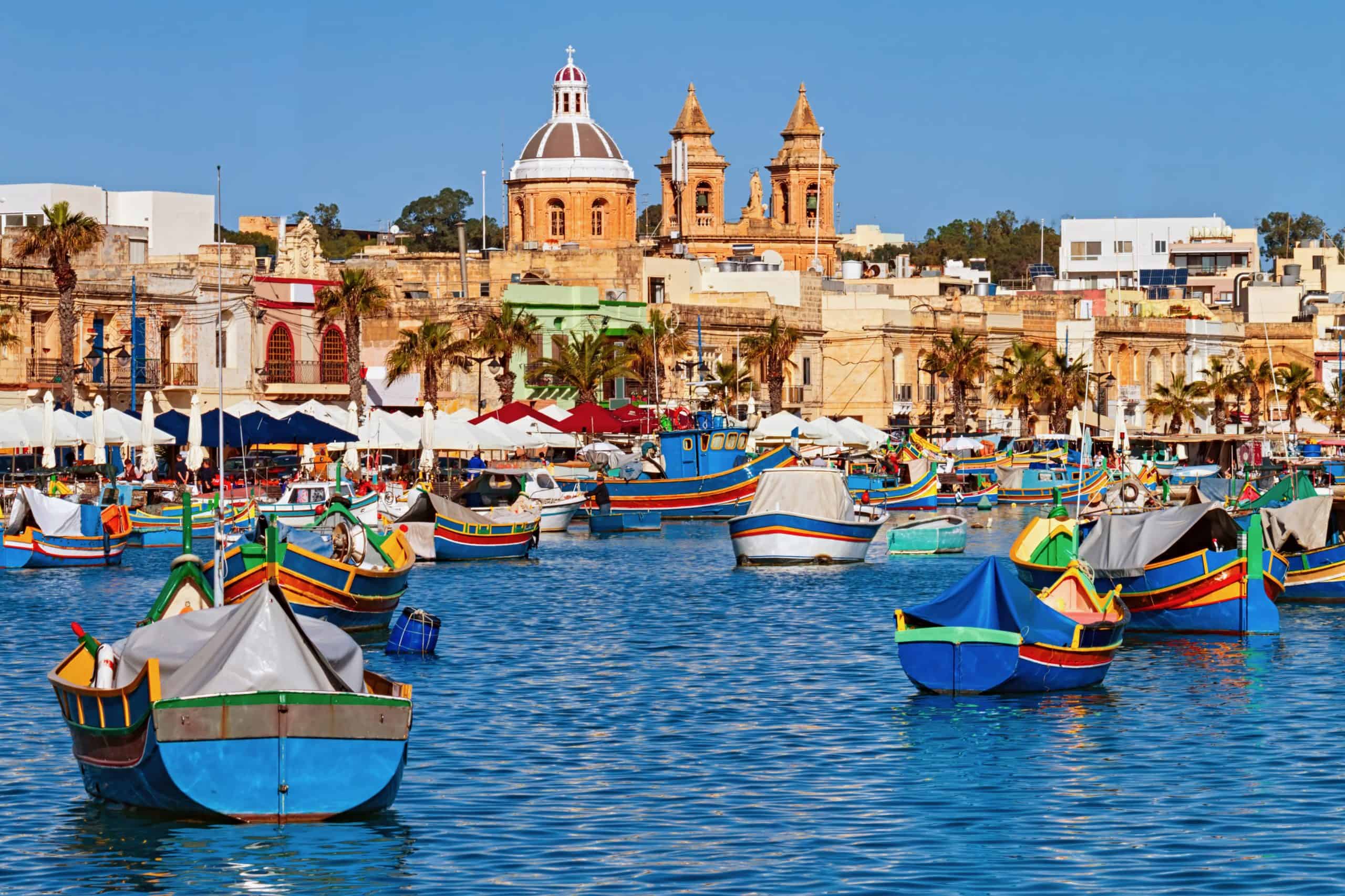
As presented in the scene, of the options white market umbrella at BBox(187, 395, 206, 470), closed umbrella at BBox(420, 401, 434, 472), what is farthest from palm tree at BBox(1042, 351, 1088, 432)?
white market umbrella at BBox(187, 395, 206, 470)

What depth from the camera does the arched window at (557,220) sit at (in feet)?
411

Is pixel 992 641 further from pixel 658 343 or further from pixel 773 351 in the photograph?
pixel 773 351

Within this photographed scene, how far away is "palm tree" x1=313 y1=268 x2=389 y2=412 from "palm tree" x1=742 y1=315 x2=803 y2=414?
22839 millimetres

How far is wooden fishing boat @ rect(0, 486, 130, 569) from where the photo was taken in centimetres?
5288

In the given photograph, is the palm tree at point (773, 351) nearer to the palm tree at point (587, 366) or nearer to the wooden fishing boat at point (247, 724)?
the palm tree at point (587, 366)

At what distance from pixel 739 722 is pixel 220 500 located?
7722 mm

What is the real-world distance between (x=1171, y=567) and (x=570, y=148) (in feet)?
302

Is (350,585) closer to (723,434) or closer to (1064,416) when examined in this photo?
→ (723,434)

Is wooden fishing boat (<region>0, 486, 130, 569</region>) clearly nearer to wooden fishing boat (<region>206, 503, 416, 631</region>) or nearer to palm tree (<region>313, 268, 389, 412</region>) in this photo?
wooden fishing boat (<region>206, 503, 416, 631</region>)

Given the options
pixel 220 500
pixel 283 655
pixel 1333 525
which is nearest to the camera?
pixel 283 655

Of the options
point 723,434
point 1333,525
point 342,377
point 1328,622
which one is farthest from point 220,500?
point 342,377

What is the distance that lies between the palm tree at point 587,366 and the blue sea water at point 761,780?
1998 inches

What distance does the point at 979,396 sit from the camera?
11938 cm

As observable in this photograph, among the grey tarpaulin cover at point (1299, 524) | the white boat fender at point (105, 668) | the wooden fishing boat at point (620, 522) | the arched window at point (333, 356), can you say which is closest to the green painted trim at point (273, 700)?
the white boat fender at point (105, 668)
